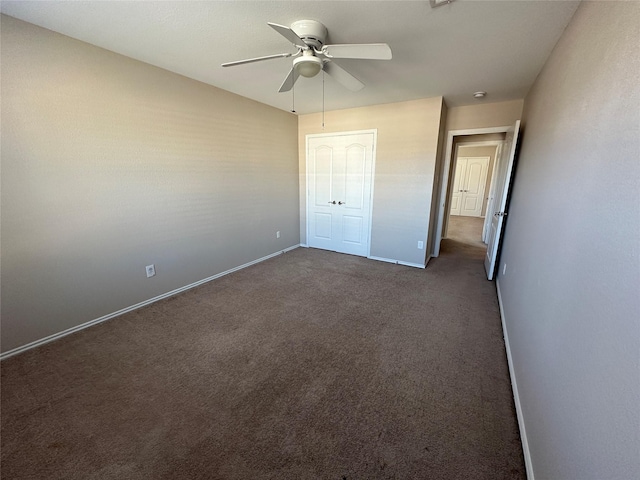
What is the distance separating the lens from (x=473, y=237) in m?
5.93

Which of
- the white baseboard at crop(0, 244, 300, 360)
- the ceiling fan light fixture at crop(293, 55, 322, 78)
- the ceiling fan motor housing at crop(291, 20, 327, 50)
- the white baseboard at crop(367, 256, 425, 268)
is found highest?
the ceiling fan motor housing at crop(291, 20, 327, 50)

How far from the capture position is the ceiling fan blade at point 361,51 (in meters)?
1.59

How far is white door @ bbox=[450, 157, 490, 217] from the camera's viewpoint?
26.9ft

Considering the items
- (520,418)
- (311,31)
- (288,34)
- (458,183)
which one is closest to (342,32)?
(311,31)

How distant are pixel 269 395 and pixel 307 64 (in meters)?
2.25

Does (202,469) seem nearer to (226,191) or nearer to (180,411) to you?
(180,411)

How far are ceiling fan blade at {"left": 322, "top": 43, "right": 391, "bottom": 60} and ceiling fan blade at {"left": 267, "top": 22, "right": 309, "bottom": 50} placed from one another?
156mm

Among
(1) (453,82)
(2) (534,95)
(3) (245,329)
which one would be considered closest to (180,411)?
(3) (245,329)

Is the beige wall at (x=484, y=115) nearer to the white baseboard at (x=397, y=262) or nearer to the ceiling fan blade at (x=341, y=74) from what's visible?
the white baseboard at (x=397, y=262)

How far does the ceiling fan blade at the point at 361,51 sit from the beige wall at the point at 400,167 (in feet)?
7.21

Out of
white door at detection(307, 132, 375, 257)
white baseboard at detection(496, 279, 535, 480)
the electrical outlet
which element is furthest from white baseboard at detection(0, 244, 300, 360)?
white baseboard at detection(496, 279, 535, 480)

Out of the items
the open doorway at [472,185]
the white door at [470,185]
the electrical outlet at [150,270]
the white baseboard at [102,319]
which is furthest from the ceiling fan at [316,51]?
the white door at [470,185]

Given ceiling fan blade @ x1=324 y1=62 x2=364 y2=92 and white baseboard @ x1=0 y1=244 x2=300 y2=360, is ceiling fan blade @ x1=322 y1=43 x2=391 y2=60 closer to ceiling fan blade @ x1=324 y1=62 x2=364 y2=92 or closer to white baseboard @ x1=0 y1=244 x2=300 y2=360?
ceiling fan blade @ x1=324 y1=62 x2=364 y2=92

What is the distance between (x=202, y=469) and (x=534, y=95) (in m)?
4.14
